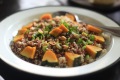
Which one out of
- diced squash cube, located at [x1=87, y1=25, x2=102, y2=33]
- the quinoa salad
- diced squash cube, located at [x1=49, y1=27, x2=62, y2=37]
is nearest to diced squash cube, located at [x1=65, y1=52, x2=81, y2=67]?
the quinoa salad

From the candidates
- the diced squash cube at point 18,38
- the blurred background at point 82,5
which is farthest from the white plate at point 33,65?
the blurred background at point 82,5

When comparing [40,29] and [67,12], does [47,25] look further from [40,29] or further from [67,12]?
[67,12]

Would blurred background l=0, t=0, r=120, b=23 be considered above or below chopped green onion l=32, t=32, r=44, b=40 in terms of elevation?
above

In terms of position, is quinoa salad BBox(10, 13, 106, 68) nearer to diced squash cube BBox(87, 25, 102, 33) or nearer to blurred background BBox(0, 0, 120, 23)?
diced squash cube BBox(87, 25, 102, 33)

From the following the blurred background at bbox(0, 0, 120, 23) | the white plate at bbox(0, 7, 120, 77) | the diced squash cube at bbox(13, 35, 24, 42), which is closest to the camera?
the white plate at bbox(0, 7, 120, 77)

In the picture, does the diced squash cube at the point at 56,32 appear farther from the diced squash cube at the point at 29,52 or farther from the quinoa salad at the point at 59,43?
the diced squash cube at the point at 29,52

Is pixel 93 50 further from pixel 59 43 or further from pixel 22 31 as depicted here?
pixel 22 31
